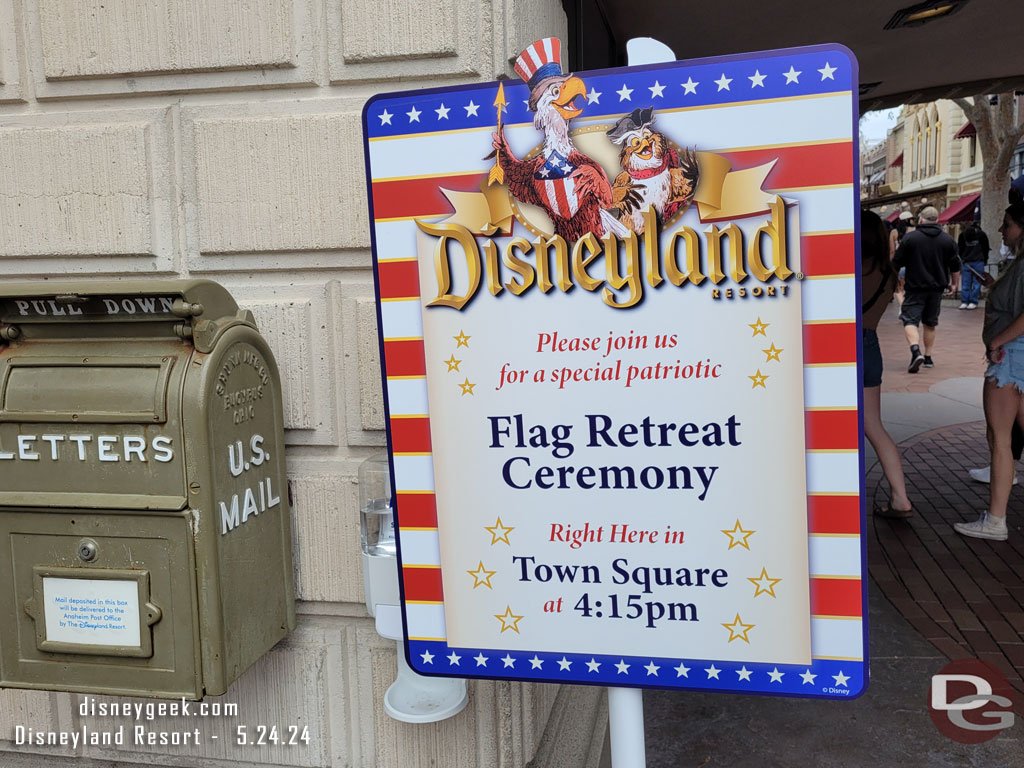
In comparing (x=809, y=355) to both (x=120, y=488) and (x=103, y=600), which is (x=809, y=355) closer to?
(x=120, y=488)

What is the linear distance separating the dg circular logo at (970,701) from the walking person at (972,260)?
618 inches

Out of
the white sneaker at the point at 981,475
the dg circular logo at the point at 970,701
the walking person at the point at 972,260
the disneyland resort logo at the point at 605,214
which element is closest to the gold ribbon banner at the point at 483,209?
the disneyland resort logo at the point at 605,214

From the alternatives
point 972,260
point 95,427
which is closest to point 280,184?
point 95,427

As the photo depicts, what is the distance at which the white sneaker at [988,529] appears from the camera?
4.71 m

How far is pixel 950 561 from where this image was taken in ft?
14.7

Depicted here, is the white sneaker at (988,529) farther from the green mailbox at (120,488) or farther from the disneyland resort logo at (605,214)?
the green mailbox at (120,488)

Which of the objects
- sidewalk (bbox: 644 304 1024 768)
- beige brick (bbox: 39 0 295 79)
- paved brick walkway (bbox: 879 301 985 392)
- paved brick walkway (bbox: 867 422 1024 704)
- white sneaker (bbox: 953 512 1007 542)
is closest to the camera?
beige brick (bbox: 39 0 295 79)

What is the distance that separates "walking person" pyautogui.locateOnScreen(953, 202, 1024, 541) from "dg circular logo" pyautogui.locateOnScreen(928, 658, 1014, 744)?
1.42 m

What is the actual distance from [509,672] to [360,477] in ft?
2.16

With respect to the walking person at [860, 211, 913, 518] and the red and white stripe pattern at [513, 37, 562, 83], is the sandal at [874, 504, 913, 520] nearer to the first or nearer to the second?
the walking person at [860, 211, 913, 518]

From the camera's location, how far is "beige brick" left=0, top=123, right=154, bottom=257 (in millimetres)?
2213

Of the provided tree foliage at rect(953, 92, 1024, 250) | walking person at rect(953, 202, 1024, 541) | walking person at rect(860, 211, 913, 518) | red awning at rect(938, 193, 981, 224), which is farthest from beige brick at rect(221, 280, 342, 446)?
red awning at rect(938, 193, 981, 224)

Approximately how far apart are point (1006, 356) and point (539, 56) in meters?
3.79

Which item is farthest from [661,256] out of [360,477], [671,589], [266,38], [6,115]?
[6,115]
